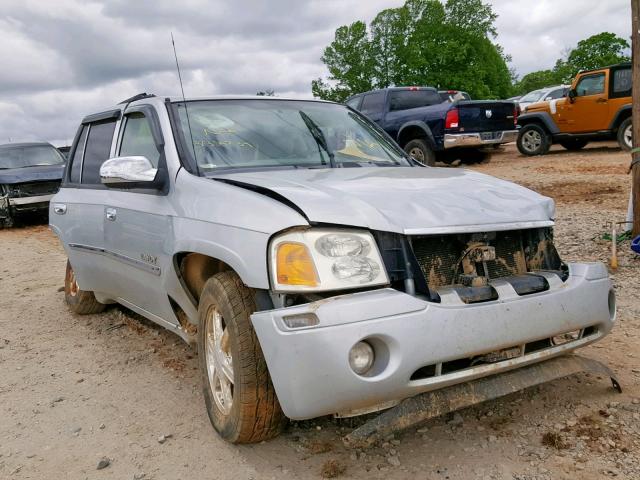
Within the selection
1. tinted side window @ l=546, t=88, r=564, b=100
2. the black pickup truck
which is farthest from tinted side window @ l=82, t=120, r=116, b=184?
tinted side window @ l=546, t=88, r=564, b=100

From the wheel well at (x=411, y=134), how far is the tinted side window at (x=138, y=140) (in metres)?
9.53

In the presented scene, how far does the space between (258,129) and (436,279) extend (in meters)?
1.59

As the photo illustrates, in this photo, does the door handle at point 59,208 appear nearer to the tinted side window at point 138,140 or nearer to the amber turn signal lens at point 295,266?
the tinted side window at point 138,140

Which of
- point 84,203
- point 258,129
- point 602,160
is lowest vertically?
point 602,160

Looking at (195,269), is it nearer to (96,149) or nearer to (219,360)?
(219,360)

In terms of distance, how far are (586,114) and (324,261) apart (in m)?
13.1

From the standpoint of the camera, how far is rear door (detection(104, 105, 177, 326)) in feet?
10.9

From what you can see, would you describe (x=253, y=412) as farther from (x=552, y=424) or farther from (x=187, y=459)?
(x=552, y=424)

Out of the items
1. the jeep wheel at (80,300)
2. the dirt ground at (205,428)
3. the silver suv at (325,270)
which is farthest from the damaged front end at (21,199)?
the silver suv at (325,270)

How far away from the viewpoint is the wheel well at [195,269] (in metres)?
3.13

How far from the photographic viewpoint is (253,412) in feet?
8.67

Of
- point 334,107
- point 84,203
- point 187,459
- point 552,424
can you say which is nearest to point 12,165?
point 84,203

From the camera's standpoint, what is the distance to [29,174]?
12.8 m

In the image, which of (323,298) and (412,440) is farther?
(412,440)
